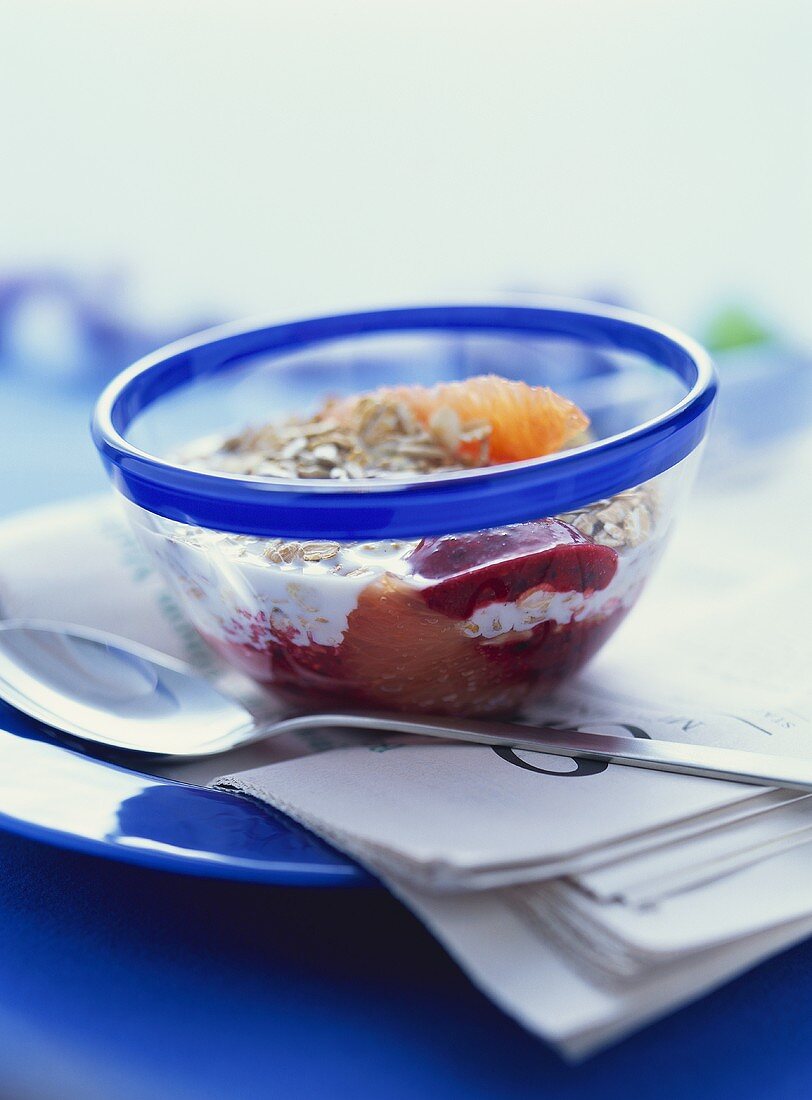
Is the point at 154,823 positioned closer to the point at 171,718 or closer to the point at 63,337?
the point at 171,718

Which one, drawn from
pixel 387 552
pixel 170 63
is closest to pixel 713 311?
pixel 170 63

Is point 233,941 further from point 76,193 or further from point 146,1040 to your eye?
point 76,193

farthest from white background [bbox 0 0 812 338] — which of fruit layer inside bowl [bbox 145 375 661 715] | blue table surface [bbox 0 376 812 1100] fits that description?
blue table surface [bbox 0 376 812 1100]

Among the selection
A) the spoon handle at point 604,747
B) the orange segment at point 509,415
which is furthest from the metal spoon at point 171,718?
the orange segment at point 509,415

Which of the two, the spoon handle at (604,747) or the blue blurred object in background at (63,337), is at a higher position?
the spoon handle at (604,747)

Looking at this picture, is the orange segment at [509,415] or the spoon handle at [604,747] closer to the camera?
the spoon handle at [604,747]

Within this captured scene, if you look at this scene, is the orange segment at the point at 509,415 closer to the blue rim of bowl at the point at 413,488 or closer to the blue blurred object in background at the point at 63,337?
the blue rim of bowl at the point at 413,488

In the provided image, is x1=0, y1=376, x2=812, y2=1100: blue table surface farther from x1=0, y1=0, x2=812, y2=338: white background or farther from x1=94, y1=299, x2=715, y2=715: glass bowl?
x1=0, y1=0, x2=812, y2=338: white background
